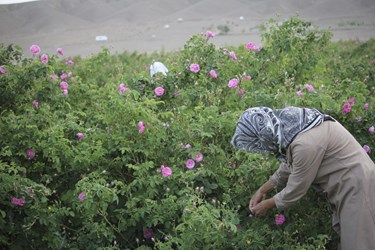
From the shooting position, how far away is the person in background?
8.68ft

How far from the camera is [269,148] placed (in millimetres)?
2773

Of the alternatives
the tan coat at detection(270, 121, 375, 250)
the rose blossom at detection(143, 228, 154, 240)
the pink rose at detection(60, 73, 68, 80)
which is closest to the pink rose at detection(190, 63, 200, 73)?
the pink rose at detection(60, 73, 68, 80)

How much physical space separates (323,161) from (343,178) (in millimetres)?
141

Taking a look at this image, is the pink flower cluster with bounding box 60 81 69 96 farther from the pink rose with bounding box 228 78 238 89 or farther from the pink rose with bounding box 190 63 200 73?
the pink rose with bounding box 228 78 238 89

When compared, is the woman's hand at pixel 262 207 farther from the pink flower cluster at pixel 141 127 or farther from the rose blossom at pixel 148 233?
the pink flower cluster at pixel 141 127

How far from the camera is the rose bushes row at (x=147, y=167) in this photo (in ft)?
10.1

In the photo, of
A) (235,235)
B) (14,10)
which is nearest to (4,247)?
(235,235)

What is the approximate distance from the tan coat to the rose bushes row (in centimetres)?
18

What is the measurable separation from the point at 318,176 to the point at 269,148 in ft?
0.98

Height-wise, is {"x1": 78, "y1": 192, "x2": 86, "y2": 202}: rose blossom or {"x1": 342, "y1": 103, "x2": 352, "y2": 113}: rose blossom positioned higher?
{"x1": 342, "y1": 103, "x2": 352, "y2": 113}: rose blossom

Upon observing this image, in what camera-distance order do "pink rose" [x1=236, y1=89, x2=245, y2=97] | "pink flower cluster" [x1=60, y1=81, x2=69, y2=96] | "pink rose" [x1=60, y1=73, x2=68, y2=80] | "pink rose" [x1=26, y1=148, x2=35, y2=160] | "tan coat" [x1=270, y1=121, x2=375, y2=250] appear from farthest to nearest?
"pink rose" [x1=60, y1=73, x2=68, y2=80] < "pink flower cluster" [x1=60, y1=81, x2=69, y2=96] < "pink rose" [x1=236, y1=89, x2=245, y2=97] < "pink rose" [x1=26, y1=148, x2=35, y2=160] < "tan coat" [x1=270, y1=121, x2=375, y2=250]

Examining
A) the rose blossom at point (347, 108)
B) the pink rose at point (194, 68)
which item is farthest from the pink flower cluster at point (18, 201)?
the rose blossom at point (347, 108)

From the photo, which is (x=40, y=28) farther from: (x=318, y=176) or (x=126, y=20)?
(x=318, y=176)

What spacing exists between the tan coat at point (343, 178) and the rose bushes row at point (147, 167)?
0.18 metres
